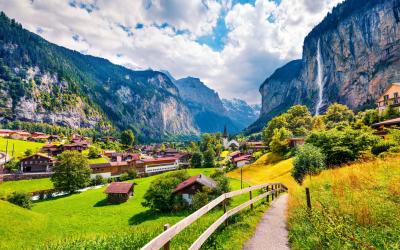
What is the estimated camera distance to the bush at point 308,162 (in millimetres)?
28459

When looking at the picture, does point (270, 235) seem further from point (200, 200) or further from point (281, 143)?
point (281, 143)

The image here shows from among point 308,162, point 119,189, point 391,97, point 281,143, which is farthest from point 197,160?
point 308,162

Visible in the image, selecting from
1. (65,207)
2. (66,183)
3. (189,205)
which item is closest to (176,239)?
(189,205)

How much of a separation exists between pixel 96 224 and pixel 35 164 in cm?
6608

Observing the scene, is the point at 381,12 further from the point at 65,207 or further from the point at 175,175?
the point at 65,207

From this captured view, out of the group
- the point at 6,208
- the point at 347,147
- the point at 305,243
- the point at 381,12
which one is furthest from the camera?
the point at 381,12

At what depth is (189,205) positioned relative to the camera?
43.2 m

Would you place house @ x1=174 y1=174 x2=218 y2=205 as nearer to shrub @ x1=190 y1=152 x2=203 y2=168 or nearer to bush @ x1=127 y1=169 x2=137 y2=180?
bush @ x1=127 y1=169 x2=137 y2=180

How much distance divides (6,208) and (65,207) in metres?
15.0

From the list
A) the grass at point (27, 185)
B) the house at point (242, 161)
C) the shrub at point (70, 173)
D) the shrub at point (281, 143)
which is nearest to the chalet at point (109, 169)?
the shrub at point (70, 173)

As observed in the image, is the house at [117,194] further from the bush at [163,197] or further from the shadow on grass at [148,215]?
the shadow on grass at [148,215]

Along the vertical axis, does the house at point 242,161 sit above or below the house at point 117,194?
above

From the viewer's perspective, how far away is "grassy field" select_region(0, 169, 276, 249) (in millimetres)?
8602

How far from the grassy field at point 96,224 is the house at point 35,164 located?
38.0m
